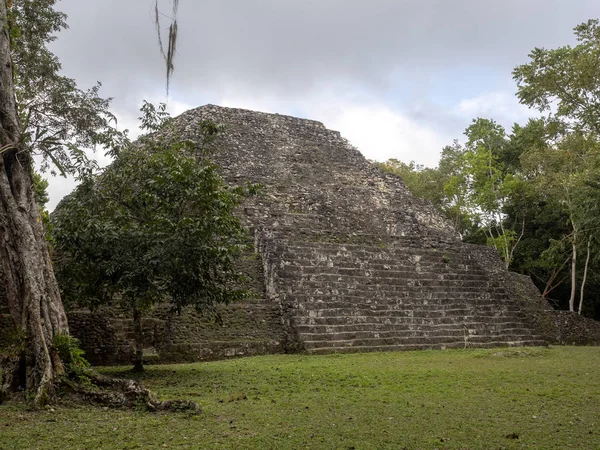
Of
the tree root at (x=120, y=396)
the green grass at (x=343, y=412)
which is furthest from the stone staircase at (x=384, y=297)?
the tree root at (x=120, y=396)

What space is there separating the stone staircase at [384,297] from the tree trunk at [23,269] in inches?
208

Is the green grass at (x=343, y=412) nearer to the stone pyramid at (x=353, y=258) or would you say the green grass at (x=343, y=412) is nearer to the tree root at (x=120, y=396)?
the tree root at (x=120, y=396)

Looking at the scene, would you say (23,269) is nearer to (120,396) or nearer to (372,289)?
(120,396)

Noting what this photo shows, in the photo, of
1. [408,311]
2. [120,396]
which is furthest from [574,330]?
[120,396]

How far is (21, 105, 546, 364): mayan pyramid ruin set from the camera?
10188mm

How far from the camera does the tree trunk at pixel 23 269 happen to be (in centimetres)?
558

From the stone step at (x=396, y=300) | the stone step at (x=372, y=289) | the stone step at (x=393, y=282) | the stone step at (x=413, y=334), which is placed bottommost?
the stone step at (x=413, y=334)

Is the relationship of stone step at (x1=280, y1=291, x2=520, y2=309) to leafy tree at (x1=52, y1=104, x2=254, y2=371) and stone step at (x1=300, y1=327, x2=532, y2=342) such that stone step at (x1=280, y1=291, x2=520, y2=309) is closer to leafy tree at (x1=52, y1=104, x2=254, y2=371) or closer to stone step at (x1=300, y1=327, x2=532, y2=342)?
stone step at (x1=300, y1=327, x2=532, y2=342)

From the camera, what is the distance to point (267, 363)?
29.6 ft

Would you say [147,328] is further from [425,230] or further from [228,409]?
[425,230]

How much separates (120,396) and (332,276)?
7.23m

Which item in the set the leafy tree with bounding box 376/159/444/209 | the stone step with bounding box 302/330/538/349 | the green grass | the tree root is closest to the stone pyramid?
the stone step with bounding box 302/330/538/349

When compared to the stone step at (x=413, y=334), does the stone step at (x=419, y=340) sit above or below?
below

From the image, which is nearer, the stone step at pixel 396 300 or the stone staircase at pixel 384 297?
the stone staircase at pixel 384 297
